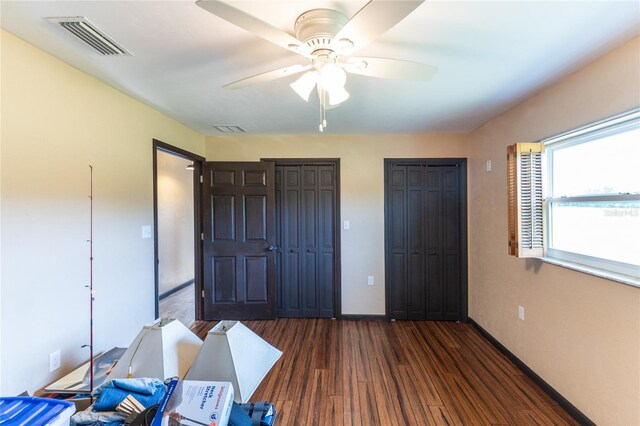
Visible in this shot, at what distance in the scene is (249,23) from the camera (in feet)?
3.48

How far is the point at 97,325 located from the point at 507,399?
3.19 m

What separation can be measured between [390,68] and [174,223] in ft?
15.5

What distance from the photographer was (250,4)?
4.19 ft

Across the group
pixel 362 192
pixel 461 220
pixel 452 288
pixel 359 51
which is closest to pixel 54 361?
pixel 359 51

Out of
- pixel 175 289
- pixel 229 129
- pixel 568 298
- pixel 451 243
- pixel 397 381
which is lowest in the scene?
pixel 397 381

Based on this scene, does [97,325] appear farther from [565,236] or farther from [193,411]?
[565,236]

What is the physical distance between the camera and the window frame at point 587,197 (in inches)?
63.8

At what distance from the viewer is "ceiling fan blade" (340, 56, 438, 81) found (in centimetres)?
131

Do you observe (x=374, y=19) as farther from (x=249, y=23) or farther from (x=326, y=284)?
(x=326, y=284)

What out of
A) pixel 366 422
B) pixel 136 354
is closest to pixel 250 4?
pixel 136 354

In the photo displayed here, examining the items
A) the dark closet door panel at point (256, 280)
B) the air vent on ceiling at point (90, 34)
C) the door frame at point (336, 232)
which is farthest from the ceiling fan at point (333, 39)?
the dark closet door panel at point (256, 280)

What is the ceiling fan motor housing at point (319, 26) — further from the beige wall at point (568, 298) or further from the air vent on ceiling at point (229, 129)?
the air vent on ceiling at point (229, 129)

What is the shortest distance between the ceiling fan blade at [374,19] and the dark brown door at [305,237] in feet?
8.22

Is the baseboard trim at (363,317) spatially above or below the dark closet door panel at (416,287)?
below
